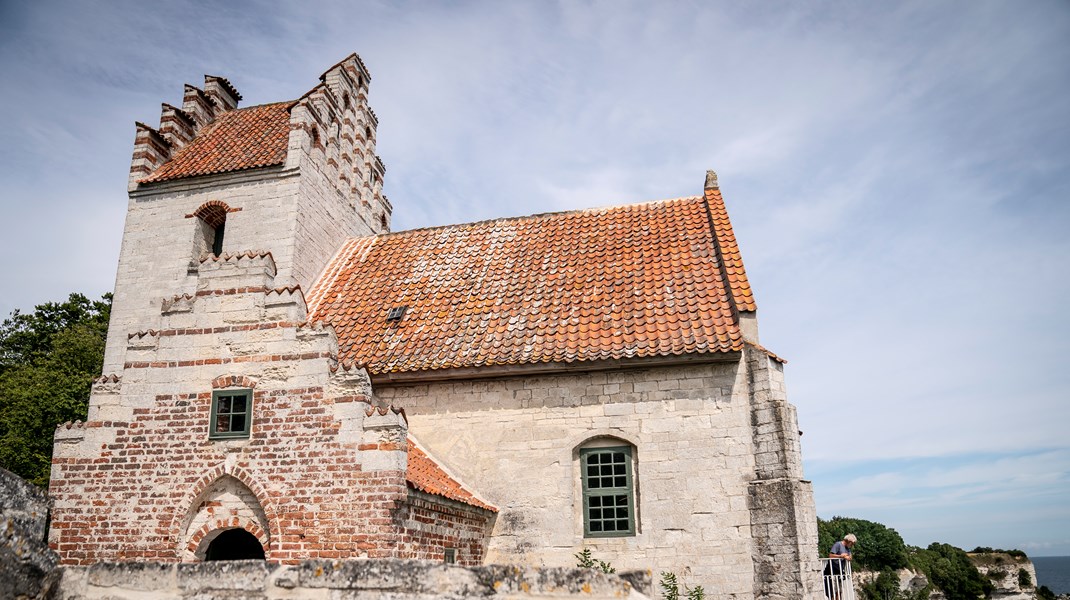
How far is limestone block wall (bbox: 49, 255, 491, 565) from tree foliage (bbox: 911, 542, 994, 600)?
4327 cm

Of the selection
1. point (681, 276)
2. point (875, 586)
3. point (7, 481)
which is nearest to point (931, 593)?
point (875, 586)

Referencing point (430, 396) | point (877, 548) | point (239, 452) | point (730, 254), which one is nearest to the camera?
point (239, 452)

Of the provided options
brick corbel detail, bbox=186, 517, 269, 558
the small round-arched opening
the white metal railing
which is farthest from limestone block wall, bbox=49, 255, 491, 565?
the small round-arched opening

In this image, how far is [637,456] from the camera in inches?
493

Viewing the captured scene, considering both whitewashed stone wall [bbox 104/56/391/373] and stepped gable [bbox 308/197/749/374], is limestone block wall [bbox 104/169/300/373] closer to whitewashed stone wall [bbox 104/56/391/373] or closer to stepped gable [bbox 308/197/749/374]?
whitewashed stone wall [bbox 104/56/391/373]

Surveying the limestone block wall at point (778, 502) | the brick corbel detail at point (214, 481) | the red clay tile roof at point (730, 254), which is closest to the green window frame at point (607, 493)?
the limestone block wall at point (778, 502)

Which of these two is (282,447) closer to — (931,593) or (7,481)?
(7,481)

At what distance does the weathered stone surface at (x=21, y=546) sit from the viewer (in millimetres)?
4109

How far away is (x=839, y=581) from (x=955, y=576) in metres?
38.3

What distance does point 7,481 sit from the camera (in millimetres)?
4844

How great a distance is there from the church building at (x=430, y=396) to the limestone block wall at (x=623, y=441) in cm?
3

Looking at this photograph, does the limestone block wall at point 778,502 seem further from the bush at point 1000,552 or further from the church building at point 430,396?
the bush at point 1000,552

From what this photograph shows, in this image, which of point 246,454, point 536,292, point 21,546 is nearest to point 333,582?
point 21,546

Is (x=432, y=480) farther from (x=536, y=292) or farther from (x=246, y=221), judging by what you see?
(x=246, y=221)
